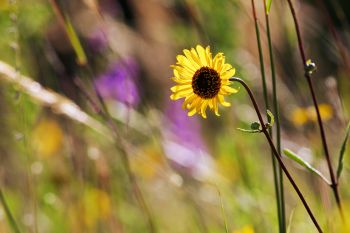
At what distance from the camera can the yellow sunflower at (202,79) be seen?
609mm

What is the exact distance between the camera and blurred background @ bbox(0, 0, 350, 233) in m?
0.98

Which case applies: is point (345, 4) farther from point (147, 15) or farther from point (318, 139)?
point (318, 139)

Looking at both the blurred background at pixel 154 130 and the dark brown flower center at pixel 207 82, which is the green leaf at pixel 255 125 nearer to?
the dark brown flower center at pixel 207 82

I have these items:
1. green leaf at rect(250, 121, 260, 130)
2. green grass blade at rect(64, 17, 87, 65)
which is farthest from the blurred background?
green leaf at rect(250, 121, 260, 130)

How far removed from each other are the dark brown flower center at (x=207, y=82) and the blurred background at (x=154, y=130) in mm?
220

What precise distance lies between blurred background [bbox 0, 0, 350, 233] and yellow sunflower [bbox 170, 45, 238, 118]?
Answer: 214 mm

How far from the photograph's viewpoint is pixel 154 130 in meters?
1.15

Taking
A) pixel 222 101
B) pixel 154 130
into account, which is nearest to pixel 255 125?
pixel 222 101

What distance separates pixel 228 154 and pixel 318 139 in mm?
470

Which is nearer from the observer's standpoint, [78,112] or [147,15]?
[78,112]

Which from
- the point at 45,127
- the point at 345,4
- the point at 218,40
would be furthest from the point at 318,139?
the point at 345,4

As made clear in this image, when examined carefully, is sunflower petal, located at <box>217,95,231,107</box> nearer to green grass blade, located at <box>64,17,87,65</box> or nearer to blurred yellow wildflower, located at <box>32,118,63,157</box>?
green grass blade, located at <box>64,17,87,65</box>

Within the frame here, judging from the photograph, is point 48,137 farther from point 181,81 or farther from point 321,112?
point 181,81

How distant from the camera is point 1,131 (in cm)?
190
